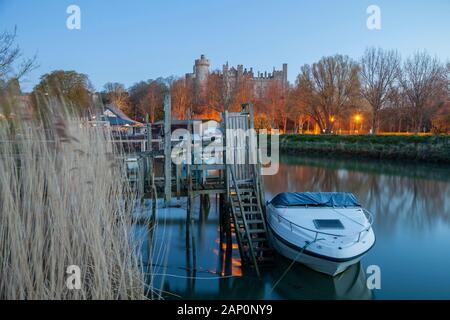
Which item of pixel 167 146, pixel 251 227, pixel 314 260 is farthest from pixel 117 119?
pixel 314 260

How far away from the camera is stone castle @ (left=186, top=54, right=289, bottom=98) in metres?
56.0

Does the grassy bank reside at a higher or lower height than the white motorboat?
higher

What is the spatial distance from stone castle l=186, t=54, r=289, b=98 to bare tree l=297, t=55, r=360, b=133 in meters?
12.7

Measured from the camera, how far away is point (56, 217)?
3.22 meters

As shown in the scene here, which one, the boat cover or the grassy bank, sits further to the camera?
the grassy bank

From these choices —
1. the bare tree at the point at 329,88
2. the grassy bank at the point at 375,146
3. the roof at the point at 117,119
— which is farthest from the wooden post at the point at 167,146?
the bare tree at the point at 329,88

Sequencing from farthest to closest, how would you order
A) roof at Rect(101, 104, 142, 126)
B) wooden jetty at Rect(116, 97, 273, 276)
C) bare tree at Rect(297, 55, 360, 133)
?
bare tree at Rect(297, 55, 360, 133)
roof at Rect(101, 104, 142, 126)
wooden jetty at Rect(116, 97, 273, 276)

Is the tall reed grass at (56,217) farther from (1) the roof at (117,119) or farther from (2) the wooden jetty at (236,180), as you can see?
(1) the roof at (117,119)

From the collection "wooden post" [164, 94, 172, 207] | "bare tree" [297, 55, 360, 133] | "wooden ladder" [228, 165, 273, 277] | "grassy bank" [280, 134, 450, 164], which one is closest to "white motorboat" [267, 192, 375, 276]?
"wooden ladder" [228, 165, 273, 277]

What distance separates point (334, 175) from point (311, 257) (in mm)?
20051

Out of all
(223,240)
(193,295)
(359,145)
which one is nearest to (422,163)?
(359,145)

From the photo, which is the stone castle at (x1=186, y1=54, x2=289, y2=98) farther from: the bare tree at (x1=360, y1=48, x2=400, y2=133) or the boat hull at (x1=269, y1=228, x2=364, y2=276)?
the boat hull at (x1=269, y1=228, x2=364, y2=276)

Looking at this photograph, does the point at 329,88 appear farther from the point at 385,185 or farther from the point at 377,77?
the point at 385,185

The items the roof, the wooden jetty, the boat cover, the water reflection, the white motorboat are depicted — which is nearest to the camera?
the white motorboat
